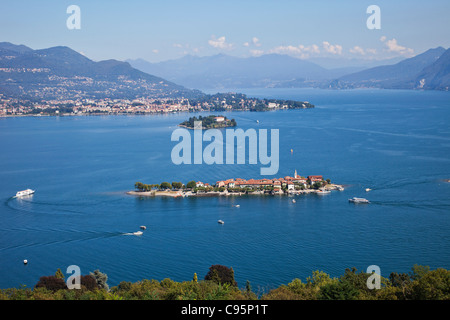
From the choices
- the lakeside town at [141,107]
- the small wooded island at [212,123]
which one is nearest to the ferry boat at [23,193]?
the small wooded island at [212,123]

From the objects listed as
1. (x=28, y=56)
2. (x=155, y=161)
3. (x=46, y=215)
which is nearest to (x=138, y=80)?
(x=28, y=56)

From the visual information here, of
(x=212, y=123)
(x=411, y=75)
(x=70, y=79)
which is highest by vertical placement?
(x=411, y=75)

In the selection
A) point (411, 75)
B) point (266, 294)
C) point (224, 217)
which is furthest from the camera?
point (411, 75)

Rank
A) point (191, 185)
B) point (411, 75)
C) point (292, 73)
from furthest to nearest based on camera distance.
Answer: point (292, 73)
point (411, 75)
point (191, 185)

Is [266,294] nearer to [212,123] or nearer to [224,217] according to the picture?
[224,217]

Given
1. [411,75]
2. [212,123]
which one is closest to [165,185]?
[212,123]

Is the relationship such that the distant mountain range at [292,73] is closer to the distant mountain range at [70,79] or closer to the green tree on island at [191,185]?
the distant mountain range at [70,79]
